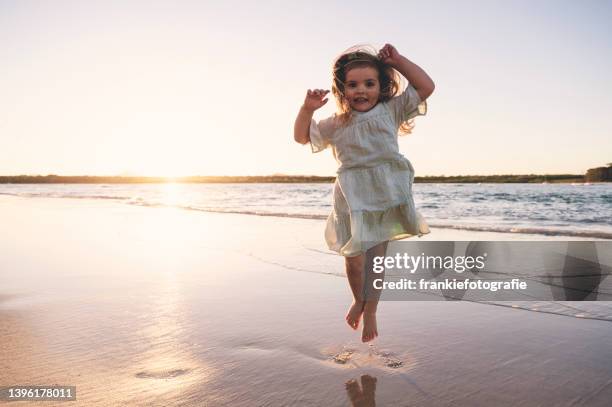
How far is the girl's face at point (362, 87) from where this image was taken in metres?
2.92

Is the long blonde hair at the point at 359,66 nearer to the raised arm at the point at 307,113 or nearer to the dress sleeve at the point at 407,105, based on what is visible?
the dress sleeve at the point at 407,105

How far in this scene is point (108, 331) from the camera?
3072 millimetres

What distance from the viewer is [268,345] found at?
2.86 meters

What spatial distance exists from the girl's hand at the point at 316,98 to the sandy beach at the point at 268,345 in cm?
138

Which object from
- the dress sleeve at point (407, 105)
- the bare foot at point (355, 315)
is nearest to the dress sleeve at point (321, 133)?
the dress sleeve at point (407, 105)

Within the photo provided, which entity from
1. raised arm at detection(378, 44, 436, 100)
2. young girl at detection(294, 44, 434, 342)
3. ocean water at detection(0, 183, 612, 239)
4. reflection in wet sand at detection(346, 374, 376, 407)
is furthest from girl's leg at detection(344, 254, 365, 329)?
ocean water at detection(0, 183, 612, 239)

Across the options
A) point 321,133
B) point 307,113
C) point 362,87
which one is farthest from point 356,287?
point 362,87

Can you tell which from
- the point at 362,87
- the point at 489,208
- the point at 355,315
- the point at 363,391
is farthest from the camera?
the point at 489,208

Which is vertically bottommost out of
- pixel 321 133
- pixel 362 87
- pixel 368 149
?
pixel 368 149

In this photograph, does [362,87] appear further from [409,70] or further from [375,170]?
[375,170]

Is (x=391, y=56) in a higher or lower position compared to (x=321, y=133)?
higher

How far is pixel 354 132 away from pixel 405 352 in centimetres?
128

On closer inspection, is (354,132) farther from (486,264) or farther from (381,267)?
(486,264)

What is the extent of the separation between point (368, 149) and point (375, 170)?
131 mm
